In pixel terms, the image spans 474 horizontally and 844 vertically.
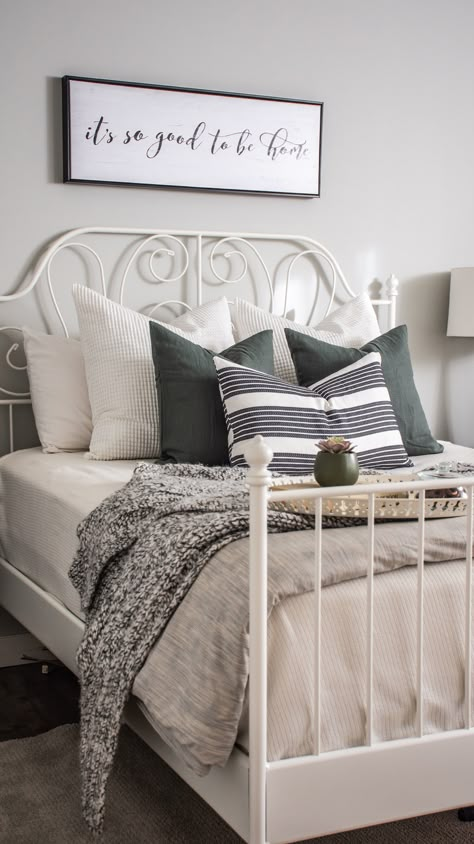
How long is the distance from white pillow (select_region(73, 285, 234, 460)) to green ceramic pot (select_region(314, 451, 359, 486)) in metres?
0.97

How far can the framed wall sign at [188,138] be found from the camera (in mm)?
2816

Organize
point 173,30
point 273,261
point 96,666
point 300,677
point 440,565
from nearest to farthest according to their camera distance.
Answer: point 300,677 → point 440,565 → point 96,666 → point 173,30 → point 273,261

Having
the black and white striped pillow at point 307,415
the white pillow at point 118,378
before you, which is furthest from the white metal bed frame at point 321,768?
the white pillow at point 118,378

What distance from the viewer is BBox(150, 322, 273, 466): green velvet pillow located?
7.86 ft

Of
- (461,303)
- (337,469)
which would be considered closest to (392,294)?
(461,303)

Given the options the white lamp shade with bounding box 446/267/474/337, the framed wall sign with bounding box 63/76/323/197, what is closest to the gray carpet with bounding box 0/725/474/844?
the framed wall sign with bounding box 63/76/323/197

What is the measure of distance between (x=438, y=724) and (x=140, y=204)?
1.97 metres

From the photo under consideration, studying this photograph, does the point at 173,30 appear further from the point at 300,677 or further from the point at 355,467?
the point at 300,677

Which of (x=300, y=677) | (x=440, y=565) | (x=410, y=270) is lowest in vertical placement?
(x=300, y=677)

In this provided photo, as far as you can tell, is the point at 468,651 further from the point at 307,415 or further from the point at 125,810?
the point at 307,415

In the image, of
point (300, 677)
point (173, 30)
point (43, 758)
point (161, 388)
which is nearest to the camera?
point (300, 677)

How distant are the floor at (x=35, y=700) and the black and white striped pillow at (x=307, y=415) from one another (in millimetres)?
790

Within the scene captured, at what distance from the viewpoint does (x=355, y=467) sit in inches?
65.7

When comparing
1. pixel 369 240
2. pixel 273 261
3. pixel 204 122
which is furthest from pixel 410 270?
pixel 204 122
